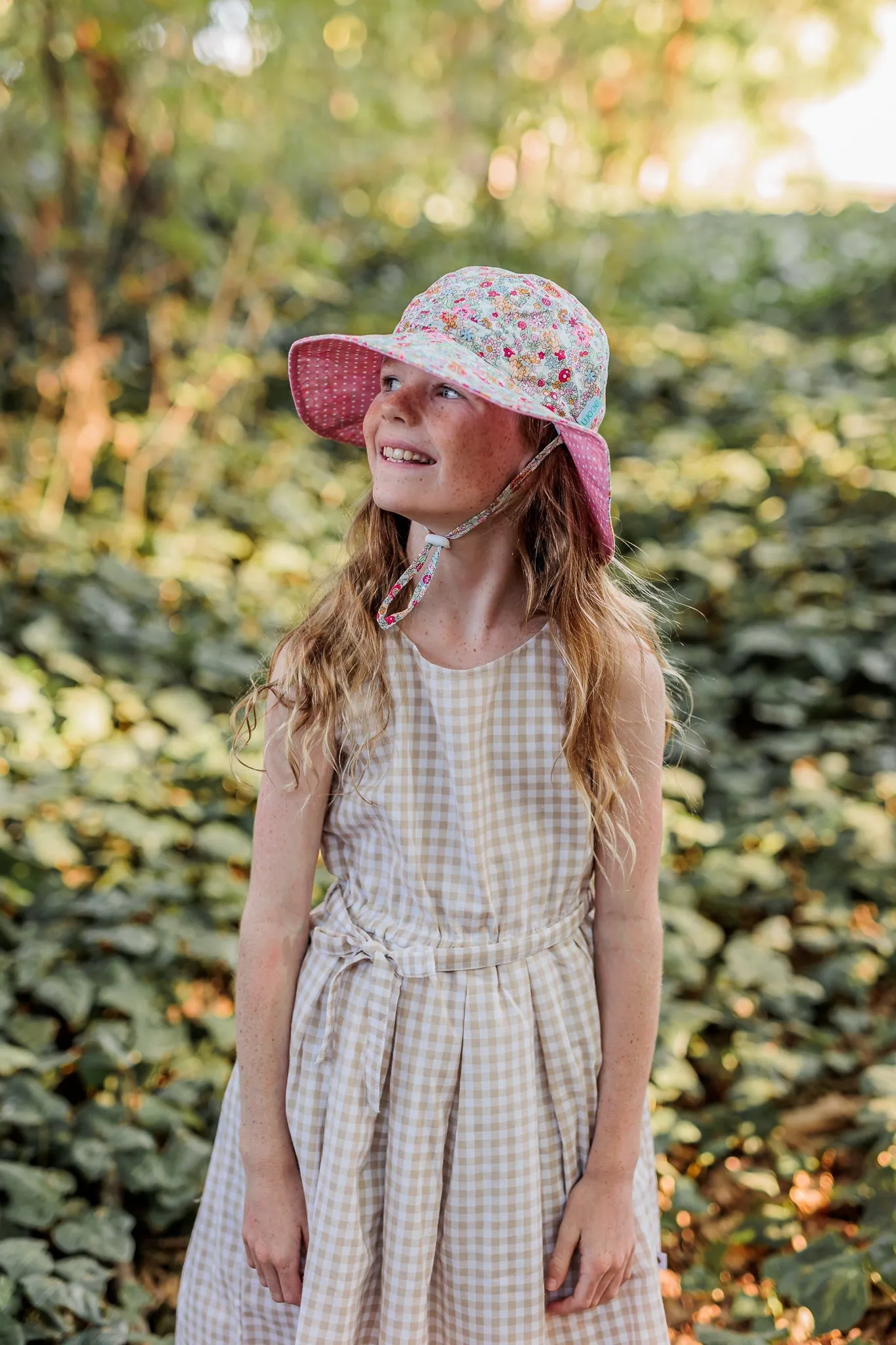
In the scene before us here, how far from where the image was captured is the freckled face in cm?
115

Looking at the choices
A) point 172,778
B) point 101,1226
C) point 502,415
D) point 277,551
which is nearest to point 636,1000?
point 502,415

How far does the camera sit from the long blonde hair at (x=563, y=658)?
4.08 feet

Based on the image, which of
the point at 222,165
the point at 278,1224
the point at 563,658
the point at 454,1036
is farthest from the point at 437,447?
the point at 222,165

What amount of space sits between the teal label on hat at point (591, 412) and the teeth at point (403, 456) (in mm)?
173

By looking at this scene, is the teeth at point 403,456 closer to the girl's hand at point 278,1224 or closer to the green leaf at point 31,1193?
the girl's hand at point 278,1224

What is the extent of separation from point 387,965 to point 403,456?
558 millimetres

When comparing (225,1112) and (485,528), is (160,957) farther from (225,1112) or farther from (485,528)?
(485,528)

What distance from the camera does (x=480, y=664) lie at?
4.14 ft

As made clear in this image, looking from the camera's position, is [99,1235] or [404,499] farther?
[99,1235]

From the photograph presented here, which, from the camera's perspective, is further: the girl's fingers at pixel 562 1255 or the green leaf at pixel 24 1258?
the green leaf at pixel 24 1258

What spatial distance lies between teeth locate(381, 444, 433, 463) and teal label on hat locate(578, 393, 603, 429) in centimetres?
17

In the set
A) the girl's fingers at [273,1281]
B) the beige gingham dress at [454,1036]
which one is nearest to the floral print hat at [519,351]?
the beige gingham dress at [454,1036]

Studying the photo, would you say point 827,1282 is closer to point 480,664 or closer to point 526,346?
point 480,664

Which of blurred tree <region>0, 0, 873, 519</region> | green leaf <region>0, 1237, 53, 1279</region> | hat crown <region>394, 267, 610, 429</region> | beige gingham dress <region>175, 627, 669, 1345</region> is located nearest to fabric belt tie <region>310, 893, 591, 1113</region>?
beige gingham dress <region>175, 627, 669, 1345</region>
